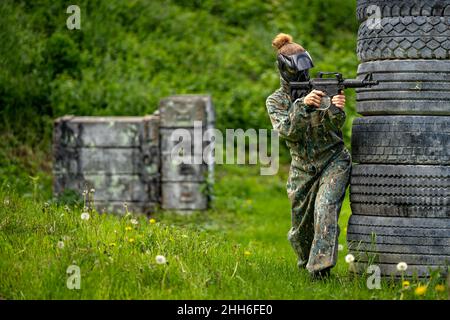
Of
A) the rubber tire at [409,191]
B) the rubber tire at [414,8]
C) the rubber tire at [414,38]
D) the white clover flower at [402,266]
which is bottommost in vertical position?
the white clover flower at [402,266]

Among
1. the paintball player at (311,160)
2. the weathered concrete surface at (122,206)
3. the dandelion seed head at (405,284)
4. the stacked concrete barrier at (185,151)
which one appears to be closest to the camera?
the dandelion seed head at (405,284)

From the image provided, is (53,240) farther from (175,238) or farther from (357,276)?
(357,276)

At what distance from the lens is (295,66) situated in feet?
23.5

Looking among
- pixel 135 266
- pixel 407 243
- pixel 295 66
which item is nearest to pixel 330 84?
pixel 295 66

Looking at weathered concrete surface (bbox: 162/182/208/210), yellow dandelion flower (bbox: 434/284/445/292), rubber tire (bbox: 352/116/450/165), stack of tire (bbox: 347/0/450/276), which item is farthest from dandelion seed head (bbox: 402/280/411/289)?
weathered concrete surface (bbox: 162/182/208/210)

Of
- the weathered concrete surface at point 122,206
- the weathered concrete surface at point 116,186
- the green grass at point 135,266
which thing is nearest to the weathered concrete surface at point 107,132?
the weathered concrete surface at point 116,186

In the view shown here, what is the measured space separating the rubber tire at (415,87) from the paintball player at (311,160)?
373 millimetres

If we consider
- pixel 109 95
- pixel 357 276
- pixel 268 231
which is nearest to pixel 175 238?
pixel 357 276

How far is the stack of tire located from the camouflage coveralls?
263mm

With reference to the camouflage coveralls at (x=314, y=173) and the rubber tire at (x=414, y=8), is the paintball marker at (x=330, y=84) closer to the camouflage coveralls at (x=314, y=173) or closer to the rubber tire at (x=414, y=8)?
the camouflage coveralls at (x=314, y=173)

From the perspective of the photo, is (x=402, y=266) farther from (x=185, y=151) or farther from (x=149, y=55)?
(x=149, y=55)

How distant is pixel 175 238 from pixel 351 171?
1602 millimetres

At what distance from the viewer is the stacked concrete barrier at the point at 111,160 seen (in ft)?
40.4

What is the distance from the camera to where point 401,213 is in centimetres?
687
